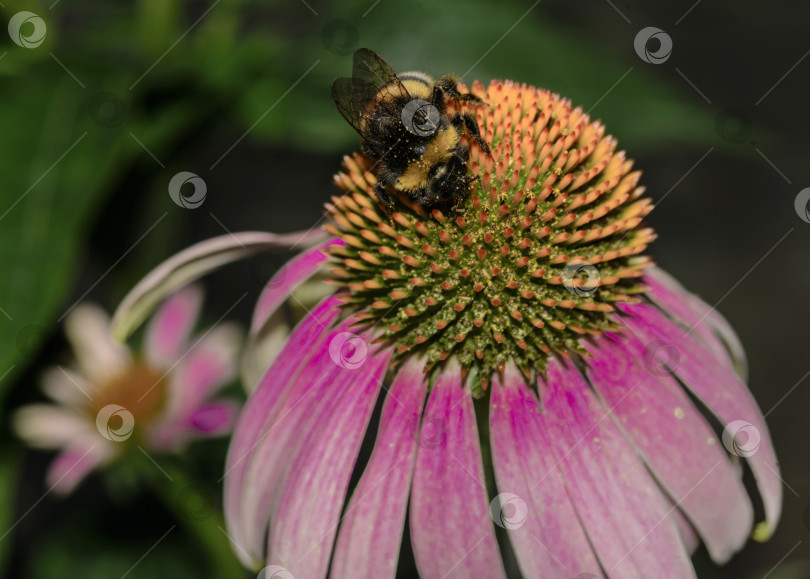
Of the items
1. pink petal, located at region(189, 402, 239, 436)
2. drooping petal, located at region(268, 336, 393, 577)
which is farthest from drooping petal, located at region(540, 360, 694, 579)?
pink petal, located at region(189, 402, 239, 436)

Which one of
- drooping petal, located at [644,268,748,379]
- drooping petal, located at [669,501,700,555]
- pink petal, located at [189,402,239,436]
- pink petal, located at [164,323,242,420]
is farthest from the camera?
pink petal, located at [164,323,242,420]

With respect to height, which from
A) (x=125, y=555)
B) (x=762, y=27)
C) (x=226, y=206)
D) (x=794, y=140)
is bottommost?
(x=125, y=555)

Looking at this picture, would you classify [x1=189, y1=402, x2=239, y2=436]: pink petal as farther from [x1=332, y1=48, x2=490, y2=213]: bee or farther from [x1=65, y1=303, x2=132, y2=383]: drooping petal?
[x1=332, y1=48, x2=490, y2=213]: bee

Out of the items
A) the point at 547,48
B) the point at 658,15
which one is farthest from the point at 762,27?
the point at 547,48

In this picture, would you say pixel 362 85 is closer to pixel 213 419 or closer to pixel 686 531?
pixel 686 531

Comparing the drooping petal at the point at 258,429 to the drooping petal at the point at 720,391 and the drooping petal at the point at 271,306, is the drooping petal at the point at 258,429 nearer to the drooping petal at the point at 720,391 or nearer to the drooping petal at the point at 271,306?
the drooping petal at the point at 271,306

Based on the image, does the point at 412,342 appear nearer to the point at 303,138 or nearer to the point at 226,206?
the point at 303,138
